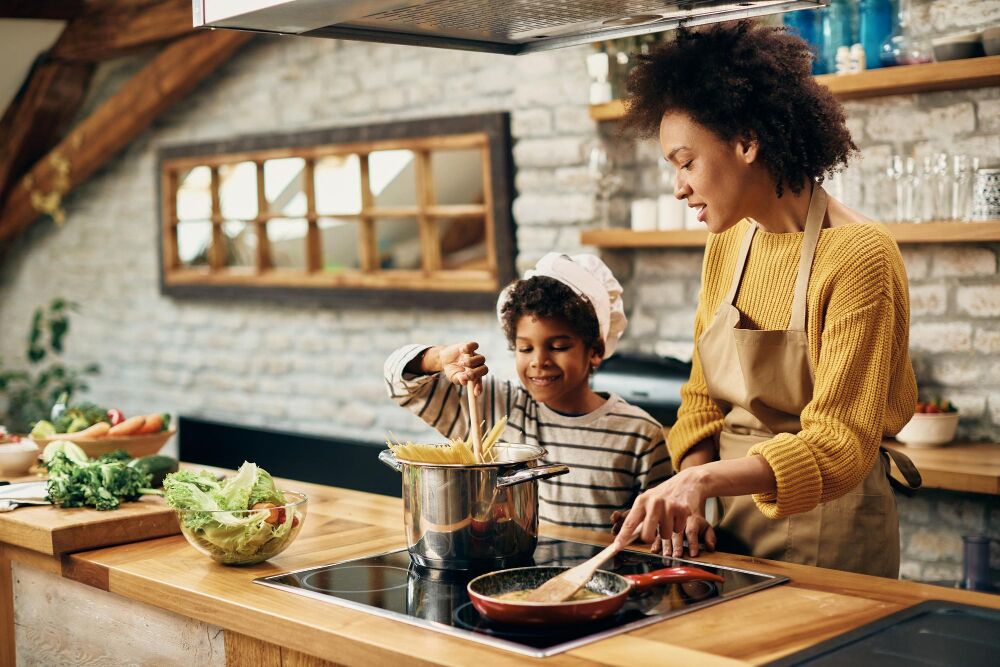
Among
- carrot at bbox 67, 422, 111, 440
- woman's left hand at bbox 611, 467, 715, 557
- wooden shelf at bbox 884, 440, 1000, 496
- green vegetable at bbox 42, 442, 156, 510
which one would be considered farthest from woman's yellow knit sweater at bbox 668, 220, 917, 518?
carrot at bbox 67, 422, 111, 440

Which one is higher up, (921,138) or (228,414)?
(921,138)

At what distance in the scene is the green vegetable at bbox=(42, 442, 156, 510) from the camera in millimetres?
2352

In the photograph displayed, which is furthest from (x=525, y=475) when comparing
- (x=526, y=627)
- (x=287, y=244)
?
(x=287, y=244)

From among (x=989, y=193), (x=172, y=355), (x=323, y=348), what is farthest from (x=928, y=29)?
(x=172, y=355)

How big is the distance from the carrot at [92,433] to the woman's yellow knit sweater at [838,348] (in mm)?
1596

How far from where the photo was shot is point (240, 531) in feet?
6.32

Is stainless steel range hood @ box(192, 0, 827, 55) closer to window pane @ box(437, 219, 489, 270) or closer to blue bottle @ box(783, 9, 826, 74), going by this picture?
blue bottle @ box(783, 9, 826, 74)

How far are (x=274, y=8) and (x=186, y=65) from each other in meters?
4.56

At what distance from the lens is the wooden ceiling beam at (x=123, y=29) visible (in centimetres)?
596

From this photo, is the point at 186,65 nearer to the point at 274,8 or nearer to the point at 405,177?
the point at 405,177

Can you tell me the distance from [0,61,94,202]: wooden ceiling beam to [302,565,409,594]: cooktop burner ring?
18.3 ft

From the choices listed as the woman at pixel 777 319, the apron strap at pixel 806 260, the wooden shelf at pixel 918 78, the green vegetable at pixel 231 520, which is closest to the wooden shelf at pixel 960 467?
the woman at pixel 777 319

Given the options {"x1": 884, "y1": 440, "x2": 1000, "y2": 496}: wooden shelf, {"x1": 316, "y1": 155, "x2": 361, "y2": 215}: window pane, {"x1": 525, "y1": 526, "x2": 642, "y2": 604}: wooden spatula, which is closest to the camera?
{"x1": 525, "y1": 526, "x2": 642, "y2": 604}: wooden spatula

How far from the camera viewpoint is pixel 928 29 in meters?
3.80
